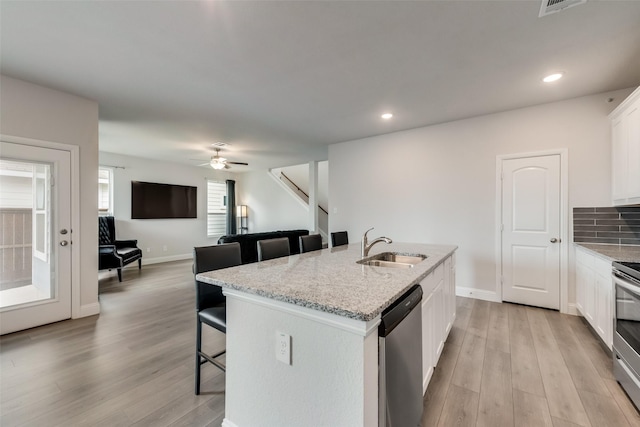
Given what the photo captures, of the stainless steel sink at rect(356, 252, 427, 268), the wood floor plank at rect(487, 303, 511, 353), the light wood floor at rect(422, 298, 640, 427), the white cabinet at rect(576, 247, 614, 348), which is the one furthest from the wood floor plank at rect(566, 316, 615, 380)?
the stainless steel sink at rect(356, 252, 427, 268)

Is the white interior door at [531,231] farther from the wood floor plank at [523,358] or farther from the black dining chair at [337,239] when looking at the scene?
the black dining chair at [337,239]

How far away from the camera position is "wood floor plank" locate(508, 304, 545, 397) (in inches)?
74.3

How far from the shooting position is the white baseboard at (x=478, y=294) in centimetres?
363

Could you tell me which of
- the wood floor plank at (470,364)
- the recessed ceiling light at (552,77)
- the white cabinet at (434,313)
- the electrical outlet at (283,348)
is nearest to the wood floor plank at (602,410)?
the wood floor plank at (470,364)

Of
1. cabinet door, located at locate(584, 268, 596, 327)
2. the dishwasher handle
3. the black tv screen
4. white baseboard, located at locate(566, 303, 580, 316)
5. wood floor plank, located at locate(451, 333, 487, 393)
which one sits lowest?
wood floor plank, located at locate(451, 333, 487, 393)

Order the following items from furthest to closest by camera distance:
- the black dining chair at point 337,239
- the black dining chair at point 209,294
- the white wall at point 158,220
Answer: the white wall at point 158,220 < the black dining chair at point 337,239 < the black dining chair at point 209,294

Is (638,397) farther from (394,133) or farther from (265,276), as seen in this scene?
(394,133)

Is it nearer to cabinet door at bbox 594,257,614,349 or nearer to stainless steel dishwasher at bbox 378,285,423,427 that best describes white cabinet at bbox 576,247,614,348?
cabinet door at bbox 594,257,614,349

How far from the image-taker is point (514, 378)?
1.97 meters

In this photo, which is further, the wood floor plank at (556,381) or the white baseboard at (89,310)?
the white baseboard at (89,310)

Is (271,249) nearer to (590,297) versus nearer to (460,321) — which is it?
(460,321)

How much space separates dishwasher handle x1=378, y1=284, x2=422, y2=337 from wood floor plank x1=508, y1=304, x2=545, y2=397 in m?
1.28

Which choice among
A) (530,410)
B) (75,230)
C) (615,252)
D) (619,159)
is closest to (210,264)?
(530,410)

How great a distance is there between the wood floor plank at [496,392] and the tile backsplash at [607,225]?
195 centimetres
